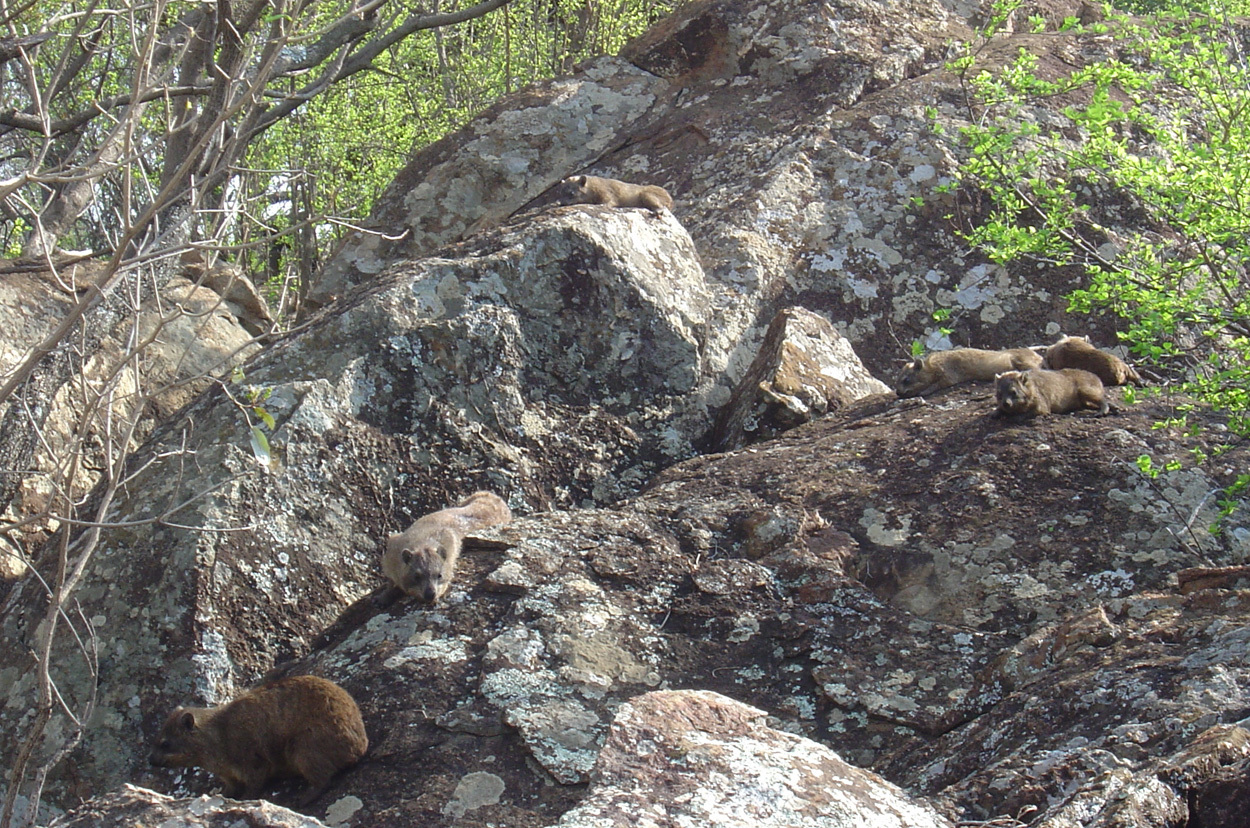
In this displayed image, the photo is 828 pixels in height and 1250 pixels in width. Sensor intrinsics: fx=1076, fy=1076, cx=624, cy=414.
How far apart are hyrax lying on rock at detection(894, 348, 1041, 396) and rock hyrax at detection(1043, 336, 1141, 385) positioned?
0.20 m

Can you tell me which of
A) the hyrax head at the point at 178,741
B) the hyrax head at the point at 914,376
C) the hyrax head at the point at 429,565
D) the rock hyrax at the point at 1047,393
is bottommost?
the hyrax head at the point at 178,741

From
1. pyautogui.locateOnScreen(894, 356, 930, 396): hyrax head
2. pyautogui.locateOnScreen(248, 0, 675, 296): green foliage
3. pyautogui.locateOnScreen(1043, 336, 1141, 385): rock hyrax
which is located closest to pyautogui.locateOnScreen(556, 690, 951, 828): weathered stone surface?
pyautogui.locateOnScreen(894, 356, 930, 396): hyrax head

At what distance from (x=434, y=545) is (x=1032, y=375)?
11.2 ft

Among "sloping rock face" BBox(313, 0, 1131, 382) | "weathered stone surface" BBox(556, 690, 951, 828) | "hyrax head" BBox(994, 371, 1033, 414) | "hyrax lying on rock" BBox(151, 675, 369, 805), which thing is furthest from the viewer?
"sloping rock face" BBox(313, 0, 1131, 382)

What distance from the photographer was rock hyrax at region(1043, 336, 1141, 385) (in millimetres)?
6758

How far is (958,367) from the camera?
23.8 feet

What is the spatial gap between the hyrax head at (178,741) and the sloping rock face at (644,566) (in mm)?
217

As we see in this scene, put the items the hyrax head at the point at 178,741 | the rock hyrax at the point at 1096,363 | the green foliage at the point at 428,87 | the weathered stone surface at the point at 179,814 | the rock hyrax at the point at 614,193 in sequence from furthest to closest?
the green foliage at the point at 428,87, the rock hyrax at the point at 614,193, the rock hyrax at the point at 1096,363, the hyrax head at the point at 178,741, the weathered stone surface at the point at 179,814

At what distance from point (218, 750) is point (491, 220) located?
6.29m

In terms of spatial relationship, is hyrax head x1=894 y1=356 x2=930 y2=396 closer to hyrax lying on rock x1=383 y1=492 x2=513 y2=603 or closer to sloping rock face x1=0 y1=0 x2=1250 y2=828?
sloping rock face x1=0 y1=0 x2=1250 y2=828

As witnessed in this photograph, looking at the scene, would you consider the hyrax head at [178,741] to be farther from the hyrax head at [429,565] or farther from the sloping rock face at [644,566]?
the hyrax head at [429,565]

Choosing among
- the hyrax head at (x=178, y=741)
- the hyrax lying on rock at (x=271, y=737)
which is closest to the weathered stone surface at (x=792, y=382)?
the hyrax lying on rock at (x=271, y=737)

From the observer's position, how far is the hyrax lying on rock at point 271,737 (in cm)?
419

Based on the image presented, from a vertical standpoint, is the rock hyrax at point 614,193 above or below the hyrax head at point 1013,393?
above
